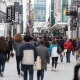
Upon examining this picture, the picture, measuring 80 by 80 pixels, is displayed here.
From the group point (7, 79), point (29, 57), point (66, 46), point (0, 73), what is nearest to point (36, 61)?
point (29, 57)

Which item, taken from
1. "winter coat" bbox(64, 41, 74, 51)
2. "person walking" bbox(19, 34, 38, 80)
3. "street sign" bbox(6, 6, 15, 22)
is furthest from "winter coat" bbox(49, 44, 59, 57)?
"street sign" bbox(6, 6, 15, 22)

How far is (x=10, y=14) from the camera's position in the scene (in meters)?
54.5

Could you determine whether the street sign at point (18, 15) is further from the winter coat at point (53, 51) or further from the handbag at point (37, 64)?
the handbag at point (37, 64)

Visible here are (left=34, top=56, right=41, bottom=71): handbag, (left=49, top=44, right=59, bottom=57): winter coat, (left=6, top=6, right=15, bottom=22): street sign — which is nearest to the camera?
(left=34, top=56, right=41, bottom=71): handbag

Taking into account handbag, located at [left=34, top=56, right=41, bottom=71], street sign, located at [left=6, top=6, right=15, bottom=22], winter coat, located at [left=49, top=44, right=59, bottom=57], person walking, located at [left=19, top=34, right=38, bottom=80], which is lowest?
winter coat, located at [left=49, top=44, right=59, bottom=57]

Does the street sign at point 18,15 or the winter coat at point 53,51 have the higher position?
the street sign at point 18,15

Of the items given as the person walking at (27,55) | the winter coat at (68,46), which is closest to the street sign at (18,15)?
the winter coat at (68,46)

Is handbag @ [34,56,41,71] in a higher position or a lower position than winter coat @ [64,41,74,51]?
higher

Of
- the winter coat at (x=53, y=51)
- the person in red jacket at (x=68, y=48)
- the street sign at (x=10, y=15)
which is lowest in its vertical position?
the person in red jacket at (x=68, y=48)

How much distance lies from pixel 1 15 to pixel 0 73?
138 ft

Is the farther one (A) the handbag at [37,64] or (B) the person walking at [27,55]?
(A) the handbag at [37,64]

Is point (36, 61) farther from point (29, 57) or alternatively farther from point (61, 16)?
point (61, 16)

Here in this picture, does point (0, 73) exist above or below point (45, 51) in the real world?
below

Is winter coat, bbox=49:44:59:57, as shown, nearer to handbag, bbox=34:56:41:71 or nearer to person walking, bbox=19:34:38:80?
handbag, bbox=34:56:41:71
